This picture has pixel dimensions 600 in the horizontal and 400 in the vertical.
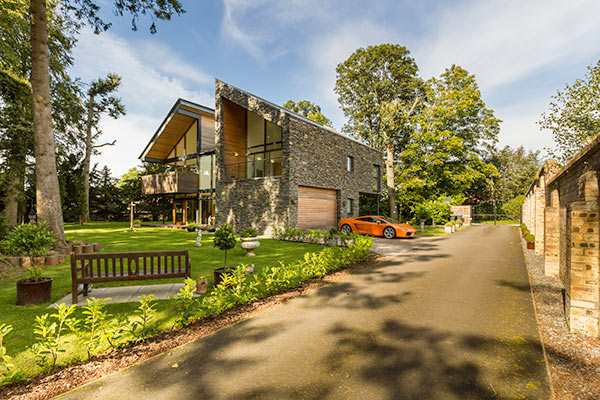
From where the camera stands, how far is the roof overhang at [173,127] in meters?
21.8

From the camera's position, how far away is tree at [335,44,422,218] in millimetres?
29422

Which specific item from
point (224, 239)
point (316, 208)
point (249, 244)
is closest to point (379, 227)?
point (316, 208)

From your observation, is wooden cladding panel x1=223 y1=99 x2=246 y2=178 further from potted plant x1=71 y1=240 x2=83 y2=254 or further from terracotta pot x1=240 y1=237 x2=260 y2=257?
potted plant x1=71 y1=240 x2=83 y2=254

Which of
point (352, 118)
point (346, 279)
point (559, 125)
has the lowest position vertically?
point (346, 279)

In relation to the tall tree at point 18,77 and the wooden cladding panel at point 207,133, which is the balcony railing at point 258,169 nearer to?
the wooden cladding panel at point 207,133

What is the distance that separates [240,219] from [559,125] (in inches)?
1078

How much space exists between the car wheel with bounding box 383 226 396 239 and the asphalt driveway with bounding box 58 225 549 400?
10045mm

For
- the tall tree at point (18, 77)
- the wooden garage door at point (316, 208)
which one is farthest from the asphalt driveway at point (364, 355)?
the tall tree at point (18, 77)

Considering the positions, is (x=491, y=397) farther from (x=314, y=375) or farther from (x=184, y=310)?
(x=184, y=310)

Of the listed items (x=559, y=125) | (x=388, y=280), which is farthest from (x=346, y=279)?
(x=559, y=125)

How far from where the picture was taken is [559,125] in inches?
857

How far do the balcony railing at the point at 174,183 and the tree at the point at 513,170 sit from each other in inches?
1845

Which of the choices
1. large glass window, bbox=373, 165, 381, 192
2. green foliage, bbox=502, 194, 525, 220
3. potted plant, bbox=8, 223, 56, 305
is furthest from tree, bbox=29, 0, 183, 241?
green foliage, bbox=502, 194, 525, 220

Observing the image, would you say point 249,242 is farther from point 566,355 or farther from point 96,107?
point 96,107
